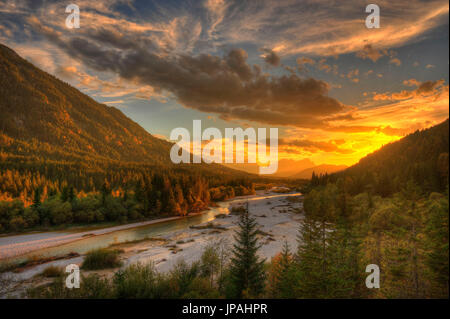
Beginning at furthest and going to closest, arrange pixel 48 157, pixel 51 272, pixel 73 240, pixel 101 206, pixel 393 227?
pixel 48 157 → pixel 101 206 → pixel 73 240 → pixel 51 272 → pixel 393 227

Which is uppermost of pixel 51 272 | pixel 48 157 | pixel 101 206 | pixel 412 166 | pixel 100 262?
pixel 48 157

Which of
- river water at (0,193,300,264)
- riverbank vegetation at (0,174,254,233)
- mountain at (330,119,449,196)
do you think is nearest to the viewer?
mountain at (330,119,449,196)

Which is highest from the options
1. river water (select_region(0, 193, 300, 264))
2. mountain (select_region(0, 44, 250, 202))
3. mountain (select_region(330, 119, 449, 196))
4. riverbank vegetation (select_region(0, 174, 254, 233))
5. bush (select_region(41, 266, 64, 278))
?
mountain (select_region(0, 44, 250, 202))

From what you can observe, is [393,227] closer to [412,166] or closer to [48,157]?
[412,166]

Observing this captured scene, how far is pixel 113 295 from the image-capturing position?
10.7 m

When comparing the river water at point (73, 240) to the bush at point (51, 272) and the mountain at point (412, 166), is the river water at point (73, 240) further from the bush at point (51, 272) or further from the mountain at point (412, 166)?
the mountain at point (412, 166)

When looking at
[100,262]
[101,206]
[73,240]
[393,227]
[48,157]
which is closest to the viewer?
[393,227]

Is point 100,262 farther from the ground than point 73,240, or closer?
farther from the ground

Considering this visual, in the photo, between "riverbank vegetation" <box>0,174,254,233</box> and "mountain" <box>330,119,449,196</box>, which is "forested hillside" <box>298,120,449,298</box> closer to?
"mountain" <box>330,119,449,196</box>

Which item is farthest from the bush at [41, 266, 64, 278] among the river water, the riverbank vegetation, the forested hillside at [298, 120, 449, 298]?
the riverbank vegetation

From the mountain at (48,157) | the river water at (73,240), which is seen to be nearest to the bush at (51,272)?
the river water at (73,240)

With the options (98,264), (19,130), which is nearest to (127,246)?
(98,264)

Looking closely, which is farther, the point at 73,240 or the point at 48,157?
the point at 48,157

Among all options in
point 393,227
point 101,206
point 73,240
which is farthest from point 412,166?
point 101,206
